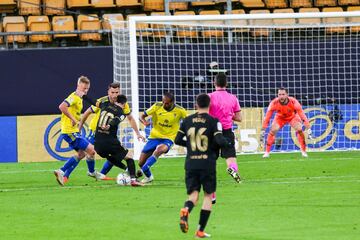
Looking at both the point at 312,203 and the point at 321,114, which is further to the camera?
the point at 321,114

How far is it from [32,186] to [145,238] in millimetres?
8254

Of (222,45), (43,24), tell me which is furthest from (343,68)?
(43,24)

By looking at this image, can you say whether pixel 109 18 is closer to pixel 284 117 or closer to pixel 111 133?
pixel 284 117

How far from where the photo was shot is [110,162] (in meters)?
21.6

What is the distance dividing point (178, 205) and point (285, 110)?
11476 mm

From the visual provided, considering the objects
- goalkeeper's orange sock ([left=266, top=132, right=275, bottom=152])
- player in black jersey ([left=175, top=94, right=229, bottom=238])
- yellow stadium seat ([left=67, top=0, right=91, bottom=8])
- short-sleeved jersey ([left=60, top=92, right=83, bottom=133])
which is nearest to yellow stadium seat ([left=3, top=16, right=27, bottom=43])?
yellow stadium seat ([left=67, top=0, right=91, bottom=8])

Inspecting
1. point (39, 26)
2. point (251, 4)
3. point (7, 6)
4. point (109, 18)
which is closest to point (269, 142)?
point (251, 4)

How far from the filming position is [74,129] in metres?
21.7

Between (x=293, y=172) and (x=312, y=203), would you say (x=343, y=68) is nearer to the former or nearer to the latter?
(x=293, y=172)

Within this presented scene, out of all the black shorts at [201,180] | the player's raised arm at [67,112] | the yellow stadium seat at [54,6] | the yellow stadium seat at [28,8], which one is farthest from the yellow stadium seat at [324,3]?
the black shorts at [201,180]

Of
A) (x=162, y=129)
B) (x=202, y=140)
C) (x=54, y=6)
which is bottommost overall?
(x=162, y=129)

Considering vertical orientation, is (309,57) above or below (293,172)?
above

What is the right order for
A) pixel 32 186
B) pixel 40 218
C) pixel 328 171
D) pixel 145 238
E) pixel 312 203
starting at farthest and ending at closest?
pixel 328 171
pixel 32 186
pixel 312 203
pixel 40 218
pixel 145 238

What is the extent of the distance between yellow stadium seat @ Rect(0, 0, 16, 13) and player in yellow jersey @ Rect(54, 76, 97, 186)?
10608mm
